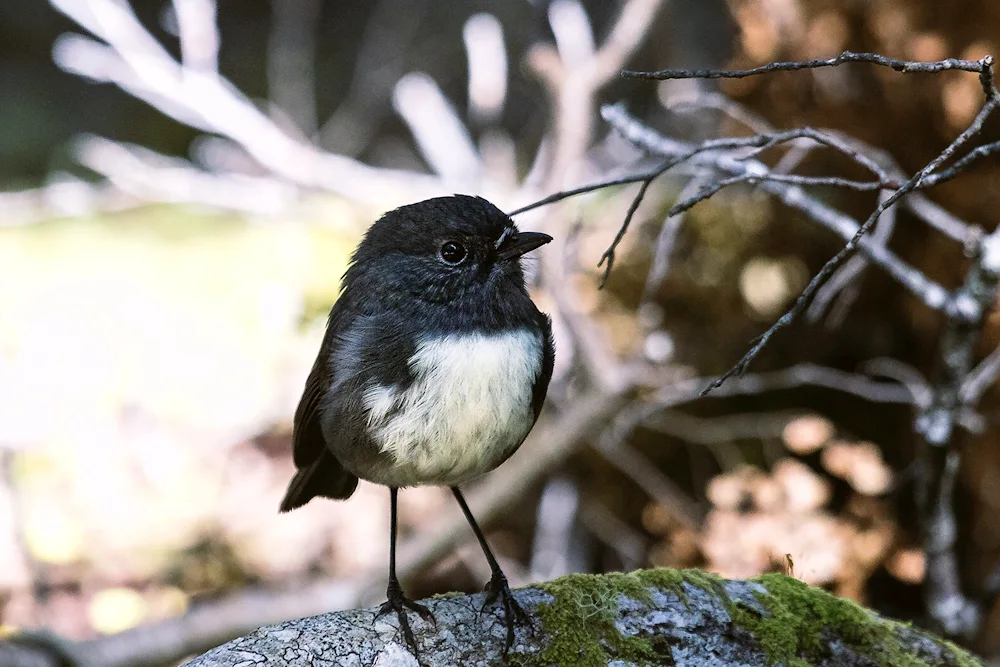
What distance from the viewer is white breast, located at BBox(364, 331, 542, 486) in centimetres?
270

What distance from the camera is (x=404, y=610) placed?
2.73 meters

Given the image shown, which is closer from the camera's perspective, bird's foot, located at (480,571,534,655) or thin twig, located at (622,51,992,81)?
thin twig, located at (622,51,992,81)

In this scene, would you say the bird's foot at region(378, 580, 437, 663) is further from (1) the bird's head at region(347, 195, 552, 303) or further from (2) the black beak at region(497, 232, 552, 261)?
(2) the black beak at region(497, 232, 552, 261)

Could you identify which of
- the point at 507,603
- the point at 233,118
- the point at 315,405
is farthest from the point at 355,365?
the point at 233,118

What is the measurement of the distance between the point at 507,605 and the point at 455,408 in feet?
1.96

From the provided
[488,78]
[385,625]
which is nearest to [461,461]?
[385,625]

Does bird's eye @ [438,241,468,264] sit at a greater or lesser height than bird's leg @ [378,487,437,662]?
greater

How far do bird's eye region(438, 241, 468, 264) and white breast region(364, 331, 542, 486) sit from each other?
0.31m

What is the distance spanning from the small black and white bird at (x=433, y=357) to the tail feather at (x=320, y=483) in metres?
0.20

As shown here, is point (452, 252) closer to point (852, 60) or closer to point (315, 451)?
point (315, 451)

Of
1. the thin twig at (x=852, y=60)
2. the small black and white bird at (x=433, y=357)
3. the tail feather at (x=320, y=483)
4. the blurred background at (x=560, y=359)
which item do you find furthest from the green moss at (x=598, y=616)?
the thin twig at (x=852, y=60)

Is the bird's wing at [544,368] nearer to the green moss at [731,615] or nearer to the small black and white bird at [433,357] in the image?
the small black and white bird at [433,357]

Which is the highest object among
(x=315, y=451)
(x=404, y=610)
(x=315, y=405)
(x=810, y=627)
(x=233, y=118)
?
(x=233, y=118)

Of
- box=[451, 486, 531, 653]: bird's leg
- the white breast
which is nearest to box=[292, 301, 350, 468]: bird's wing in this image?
the white breast
